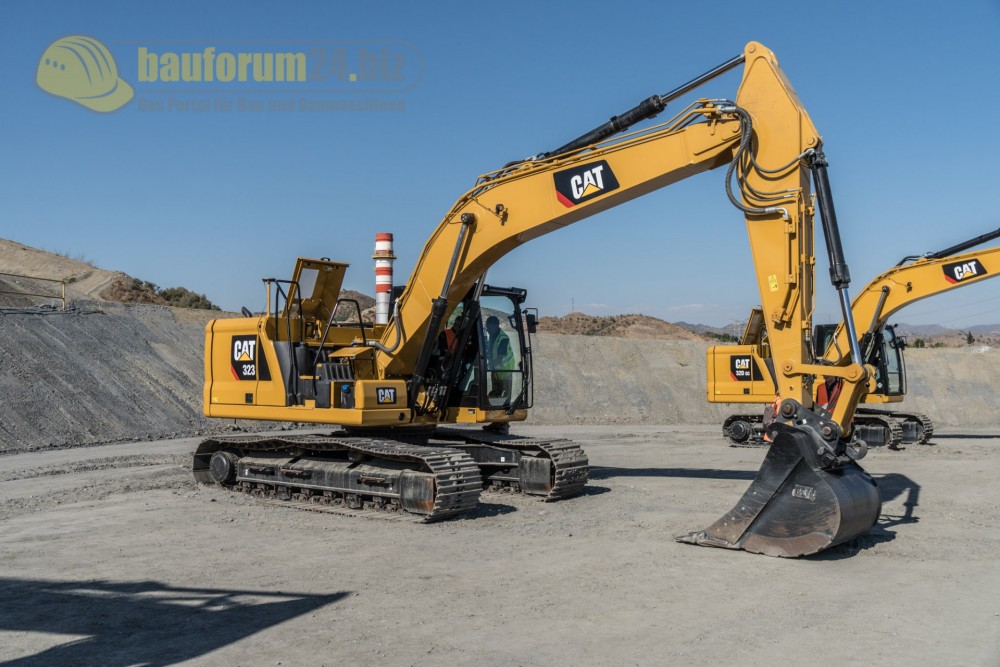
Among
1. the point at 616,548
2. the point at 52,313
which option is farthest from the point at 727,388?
the point at 52,313

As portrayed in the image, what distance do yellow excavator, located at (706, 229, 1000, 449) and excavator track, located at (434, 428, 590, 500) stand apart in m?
8.16

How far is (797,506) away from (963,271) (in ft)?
42.1

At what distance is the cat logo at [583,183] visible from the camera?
34.0 feet

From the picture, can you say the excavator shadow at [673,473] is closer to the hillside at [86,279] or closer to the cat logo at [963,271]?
the cat logo at [963,271]

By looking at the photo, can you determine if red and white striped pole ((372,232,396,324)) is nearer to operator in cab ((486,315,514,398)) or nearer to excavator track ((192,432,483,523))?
operator in cab ((486,315,514,398))

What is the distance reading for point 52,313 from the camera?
2523 cm

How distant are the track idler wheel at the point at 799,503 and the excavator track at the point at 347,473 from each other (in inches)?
123

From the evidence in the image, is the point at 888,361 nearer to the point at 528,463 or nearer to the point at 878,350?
the point at 878,350

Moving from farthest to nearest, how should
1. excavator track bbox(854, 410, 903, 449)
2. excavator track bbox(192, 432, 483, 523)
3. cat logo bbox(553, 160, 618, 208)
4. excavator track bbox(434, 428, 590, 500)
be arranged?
excavator track bbox(854, 410, 903, 449) < excavator track bbox(434, 428, 590, 500) < excavator track bbox(192, 432, 483, 523) < cat logo bbox(553, 160, 618, 208)

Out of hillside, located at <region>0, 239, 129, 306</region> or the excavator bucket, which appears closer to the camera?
the excavator bucket

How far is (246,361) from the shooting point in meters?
12.7

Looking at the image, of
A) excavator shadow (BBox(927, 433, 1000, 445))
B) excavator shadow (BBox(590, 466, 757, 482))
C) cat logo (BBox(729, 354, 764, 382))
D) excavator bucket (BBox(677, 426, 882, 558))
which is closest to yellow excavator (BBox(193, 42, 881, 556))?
excavator bucket (BBox(677, 426, 882, 558))

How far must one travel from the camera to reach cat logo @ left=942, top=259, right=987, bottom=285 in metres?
18.7

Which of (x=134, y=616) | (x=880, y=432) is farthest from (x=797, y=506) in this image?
(x=880, y=432)
